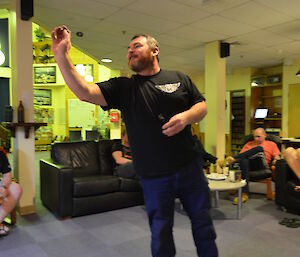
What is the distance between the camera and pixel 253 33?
487 centimetres

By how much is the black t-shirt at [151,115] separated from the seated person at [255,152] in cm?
291

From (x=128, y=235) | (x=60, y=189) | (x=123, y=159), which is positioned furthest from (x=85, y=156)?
(x=128, y=235)

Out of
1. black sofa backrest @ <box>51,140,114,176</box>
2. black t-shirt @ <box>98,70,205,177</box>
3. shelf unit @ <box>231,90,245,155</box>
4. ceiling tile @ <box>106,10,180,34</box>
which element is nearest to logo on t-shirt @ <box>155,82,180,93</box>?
black t-shirt @ <box>98,70,205,177</box>

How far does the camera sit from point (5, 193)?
9.86ft

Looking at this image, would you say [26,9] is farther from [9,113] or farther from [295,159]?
[295,159]

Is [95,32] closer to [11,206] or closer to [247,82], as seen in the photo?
[11,206]

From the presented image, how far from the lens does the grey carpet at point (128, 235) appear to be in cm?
256

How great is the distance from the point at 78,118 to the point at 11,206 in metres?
8.13

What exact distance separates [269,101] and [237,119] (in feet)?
3.22

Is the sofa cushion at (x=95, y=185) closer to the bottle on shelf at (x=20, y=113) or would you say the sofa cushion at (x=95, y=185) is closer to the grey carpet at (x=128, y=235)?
the grey carpet at (x=128, y=235)

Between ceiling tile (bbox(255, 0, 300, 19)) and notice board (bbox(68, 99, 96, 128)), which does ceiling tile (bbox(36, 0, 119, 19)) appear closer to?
ceiling tile (bbox(255, 0, 300, 19))

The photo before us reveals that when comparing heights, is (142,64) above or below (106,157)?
above

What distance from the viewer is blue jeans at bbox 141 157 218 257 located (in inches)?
56.7

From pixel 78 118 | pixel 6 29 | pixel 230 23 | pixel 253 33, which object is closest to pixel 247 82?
pixel 253 33
